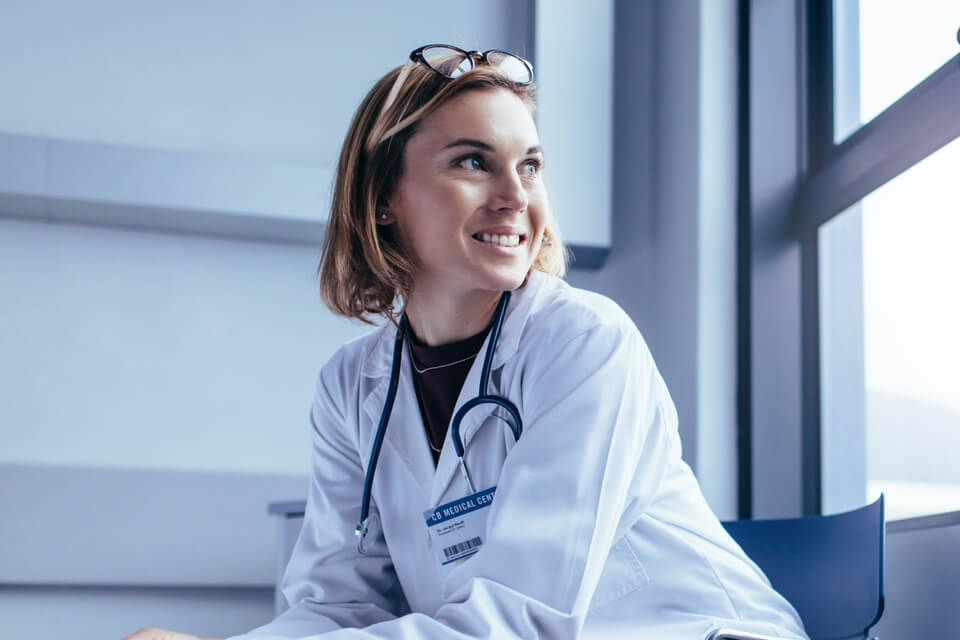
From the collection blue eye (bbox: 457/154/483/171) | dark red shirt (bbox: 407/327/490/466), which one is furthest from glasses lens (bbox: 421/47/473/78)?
dark red shirt (bbox: 407/327/490/466)

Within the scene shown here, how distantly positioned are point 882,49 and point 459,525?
1515 millimetres

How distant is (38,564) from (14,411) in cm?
37

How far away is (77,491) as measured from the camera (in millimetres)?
2412

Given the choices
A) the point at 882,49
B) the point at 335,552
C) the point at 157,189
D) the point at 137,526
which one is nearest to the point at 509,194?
the point at 335,552

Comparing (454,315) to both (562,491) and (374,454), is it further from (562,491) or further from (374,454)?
(562,491)

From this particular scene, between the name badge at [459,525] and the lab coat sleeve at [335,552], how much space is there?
19cm

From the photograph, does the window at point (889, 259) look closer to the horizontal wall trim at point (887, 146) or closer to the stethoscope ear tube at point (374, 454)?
the horizontal wall trim at point (887, 146)

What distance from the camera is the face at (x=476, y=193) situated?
138 cm

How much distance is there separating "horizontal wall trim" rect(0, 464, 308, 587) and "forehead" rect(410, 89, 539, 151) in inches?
A: 52.2

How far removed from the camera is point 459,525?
1279mm

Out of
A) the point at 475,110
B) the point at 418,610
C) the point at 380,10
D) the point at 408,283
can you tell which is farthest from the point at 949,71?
the point at 380,10

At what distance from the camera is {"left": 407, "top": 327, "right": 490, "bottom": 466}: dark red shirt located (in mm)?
1420

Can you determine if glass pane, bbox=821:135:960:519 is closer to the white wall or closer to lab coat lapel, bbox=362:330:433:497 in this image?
the white wall

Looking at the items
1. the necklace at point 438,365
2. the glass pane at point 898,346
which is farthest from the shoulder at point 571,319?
the glass pane at point 898,346
